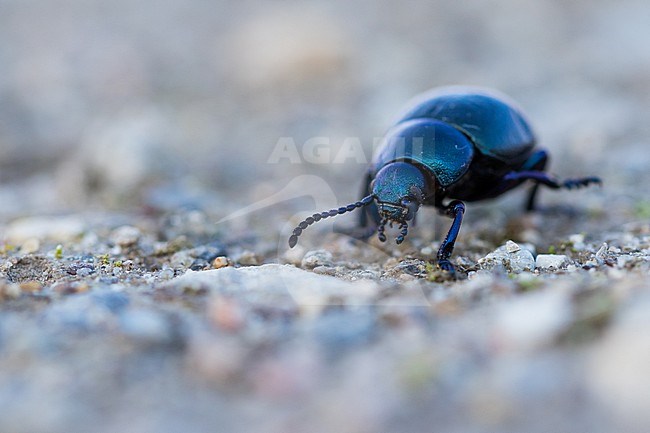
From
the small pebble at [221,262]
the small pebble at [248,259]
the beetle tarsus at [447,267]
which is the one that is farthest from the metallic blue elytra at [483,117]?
the small pebble at [221,262]

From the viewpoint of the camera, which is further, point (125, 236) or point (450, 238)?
point (125, 236)

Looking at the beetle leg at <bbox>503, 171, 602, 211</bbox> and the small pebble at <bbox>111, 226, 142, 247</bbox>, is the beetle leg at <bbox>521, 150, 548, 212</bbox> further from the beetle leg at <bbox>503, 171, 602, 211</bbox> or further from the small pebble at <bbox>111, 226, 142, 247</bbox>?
the small pebble at <bbox>111, 226, 142, 247</bbox>

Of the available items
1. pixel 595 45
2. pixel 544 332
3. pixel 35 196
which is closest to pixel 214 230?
pixel 35 196

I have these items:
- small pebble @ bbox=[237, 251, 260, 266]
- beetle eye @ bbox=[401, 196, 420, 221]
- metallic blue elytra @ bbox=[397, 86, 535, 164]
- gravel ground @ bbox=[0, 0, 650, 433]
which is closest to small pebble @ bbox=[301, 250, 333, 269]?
gravel ground @ bbox=[0, 0, 650, 433]

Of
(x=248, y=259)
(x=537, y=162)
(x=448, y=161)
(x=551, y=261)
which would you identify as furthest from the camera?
(x=537, y=162)

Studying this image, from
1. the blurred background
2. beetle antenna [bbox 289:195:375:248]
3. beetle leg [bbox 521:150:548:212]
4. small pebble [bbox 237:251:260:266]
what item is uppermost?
the blurred background

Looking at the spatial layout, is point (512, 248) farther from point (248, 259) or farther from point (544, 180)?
point (248, 259)

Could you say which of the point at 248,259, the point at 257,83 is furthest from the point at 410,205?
the point at 257,83
